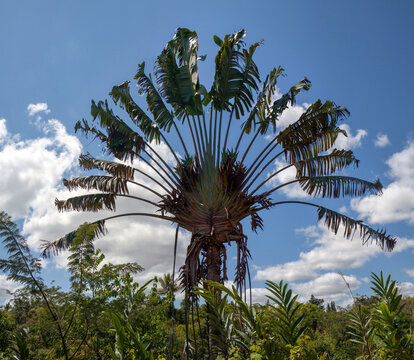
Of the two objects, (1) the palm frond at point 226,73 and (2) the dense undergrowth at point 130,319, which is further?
(1) the palm frond at point 226,73

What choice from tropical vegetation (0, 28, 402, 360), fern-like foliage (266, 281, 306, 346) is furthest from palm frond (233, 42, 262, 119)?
fern-like foliage (266, 281, 306, 346)

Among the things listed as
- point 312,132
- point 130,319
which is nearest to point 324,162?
point 312,132

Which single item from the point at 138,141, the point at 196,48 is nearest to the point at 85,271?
the point at 138,141

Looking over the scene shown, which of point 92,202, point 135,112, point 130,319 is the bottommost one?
point 130,319

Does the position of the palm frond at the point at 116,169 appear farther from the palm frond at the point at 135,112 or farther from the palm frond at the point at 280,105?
the palm frond at the point at 280,105

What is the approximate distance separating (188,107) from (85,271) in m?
5.91

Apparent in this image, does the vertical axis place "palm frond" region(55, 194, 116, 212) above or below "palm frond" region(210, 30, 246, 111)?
below

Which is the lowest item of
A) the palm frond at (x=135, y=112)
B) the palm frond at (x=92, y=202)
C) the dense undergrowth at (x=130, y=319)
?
the dense undergrowth at (x=130, y=319)

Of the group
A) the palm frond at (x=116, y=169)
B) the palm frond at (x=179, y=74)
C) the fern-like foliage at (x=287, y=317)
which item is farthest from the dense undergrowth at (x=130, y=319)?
the palm frond at (x=179, y=74)

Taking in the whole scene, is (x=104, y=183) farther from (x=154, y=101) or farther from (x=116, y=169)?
(x=154, y=101)

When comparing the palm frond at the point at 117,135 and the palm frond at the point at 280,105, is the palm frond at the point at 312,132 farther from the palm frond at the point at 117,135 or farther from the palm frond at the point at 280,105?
the palm frond at the point at 117,135

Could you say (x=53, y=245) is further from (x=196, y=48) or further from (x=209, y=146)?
(x=196, y=48)

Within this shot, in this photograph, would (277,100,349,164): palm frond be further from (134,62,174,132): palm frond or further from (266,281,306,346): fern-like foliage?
(266,281,306,346): fern-like foliage

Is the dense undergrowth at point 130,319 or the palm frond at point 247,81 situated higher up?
the palm frond at point 247,81
